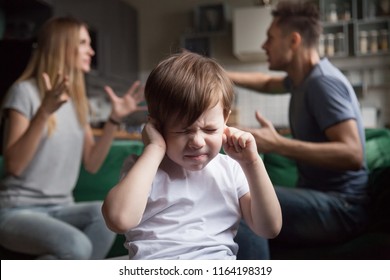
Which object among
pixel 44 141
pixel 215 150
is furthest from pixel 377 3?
pixel 44 141

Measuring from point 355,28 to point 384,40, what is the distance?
0.13 metres

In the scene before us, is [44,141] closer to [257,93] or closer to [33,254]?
[33,254]

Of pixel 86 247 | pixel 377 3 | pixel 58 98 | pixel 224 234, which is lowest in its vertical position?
pixel 86 247

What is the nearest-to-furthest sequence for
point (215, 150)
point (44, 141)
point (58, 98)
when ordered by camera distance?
point (215, 150) → point (58, 98) → point (44, 141)

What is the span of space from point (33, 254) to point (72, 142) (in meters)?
0.19

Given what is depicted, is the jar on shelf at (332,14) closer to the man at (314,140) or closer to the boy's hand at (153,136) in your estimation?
the man at (314,140)

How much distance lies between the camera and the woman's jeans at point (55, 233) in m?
0.64

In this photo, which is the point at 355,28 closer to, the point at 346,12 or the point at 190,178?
the point at 346,12

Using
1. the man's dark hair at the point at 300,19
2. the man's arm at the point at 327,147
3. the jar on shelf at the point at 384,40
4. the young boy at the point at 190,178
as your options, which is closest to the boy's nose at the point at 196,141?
the young boy at the point at 190,178

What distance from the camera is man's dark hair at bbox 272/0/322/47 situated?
0.58 metres

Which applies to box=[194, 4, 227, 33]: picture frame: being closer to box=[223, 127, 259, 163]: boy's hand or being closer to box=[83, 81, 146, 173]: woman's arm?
box=[83, 81, 146, 173]: woman's arm

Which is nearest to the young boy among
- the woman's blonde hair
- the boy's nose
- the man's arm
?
the boy's nose

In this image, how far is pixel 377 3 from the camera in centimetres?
65

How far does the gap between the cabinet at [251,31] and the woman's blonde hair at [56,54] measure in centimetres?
24
